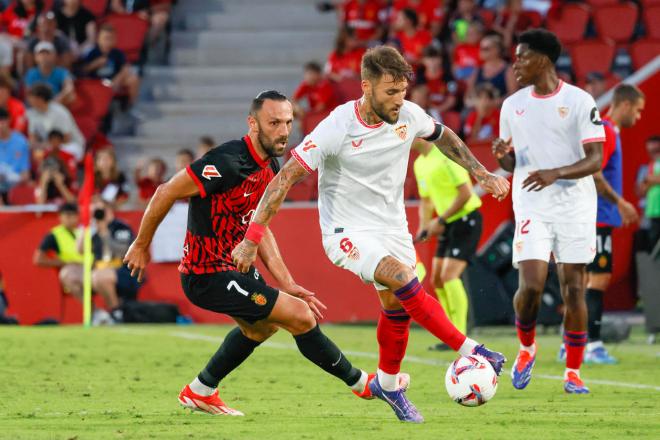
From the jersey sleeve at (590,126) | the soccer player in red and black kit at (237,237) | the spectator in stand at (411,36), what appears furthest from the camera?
the spectator in stand at (411,36)

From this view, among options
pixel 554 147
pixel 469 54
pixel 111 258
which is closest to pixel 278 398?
pixel 554 147

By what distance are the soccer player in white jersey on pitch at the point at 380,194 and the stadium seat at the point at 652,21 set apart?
12.3m

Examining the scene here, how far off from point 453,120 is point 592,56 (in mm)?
2463

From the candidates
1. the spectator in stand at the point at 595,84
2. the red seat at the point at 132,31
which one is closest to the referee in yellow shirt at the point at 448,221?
the spectator in stand at the point at 595,84

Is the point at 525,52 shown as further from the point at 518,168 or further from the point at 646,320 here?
the point at 646,320

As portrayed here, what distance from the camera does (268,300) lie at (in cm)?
750

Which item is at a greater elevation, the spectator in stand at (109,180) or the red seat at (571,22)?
the red seat at (571,22)

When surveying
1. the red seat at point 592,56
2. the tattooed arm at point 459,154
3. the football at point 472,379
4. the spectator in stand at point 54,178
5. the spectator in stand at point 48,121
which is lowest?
the spectator in stand at point 54,178

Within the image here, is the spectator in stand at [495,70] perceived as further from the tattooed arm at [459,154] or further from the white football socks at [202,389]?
the white football socks at [202,389]

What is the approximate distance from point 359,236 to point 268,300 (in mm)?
597

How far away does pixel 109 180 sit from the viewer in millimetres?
17672

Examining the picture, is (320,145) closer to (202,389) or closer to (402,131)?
(402,131)

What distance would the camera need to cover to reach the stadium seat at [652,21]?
19328 millimetres

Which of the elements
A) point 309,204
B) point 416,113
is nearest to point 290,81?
point 309,204
